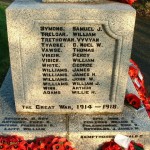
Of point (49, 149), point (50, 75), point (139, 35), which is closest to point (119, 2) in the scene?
point (50, 75)

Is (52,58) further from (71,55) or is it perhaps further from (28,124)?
(28,124)

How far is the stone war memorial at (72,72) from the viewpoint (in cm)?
363

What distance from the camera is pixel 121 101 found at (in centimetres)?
421

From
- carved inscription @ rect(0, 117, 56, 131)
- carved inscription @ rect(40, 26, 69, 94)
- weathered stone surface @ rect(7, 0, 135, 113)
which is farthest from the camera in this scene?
carved inscription @ rect(0, 117, 56, 131)

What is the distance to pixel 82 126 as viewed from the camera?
12.9 ft

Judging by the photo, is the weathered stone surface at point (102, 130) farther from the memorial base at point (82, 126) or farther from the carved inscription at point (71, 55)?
the carved inscription at point (71, 55)

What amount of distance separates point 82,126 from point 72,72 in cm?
75

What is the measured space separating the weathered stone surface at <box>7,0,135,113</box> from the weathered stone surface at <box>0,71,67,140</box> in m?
0.15

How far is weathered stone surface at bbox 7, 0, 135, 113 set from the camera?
11.9ft

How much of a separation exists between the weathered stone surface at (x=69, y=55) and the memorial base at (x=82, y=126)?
15 centimetres

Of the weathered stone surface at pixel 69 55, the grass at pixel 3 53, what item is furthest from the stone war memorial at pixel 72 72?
the grass at pixel 3 53

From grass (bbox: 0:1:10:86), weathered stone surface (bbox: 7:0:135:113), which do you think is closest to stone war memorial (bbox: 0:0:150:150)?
weathered stone surface (bbox: 7:0:135:113)

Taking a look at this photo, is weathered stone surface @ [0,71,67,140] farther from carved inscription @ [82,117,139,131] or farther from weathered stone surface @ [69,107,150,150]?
carved inscription @ [82,117,139,131]

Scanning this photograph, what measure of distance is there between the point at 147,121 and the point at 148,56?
409 centimetres
